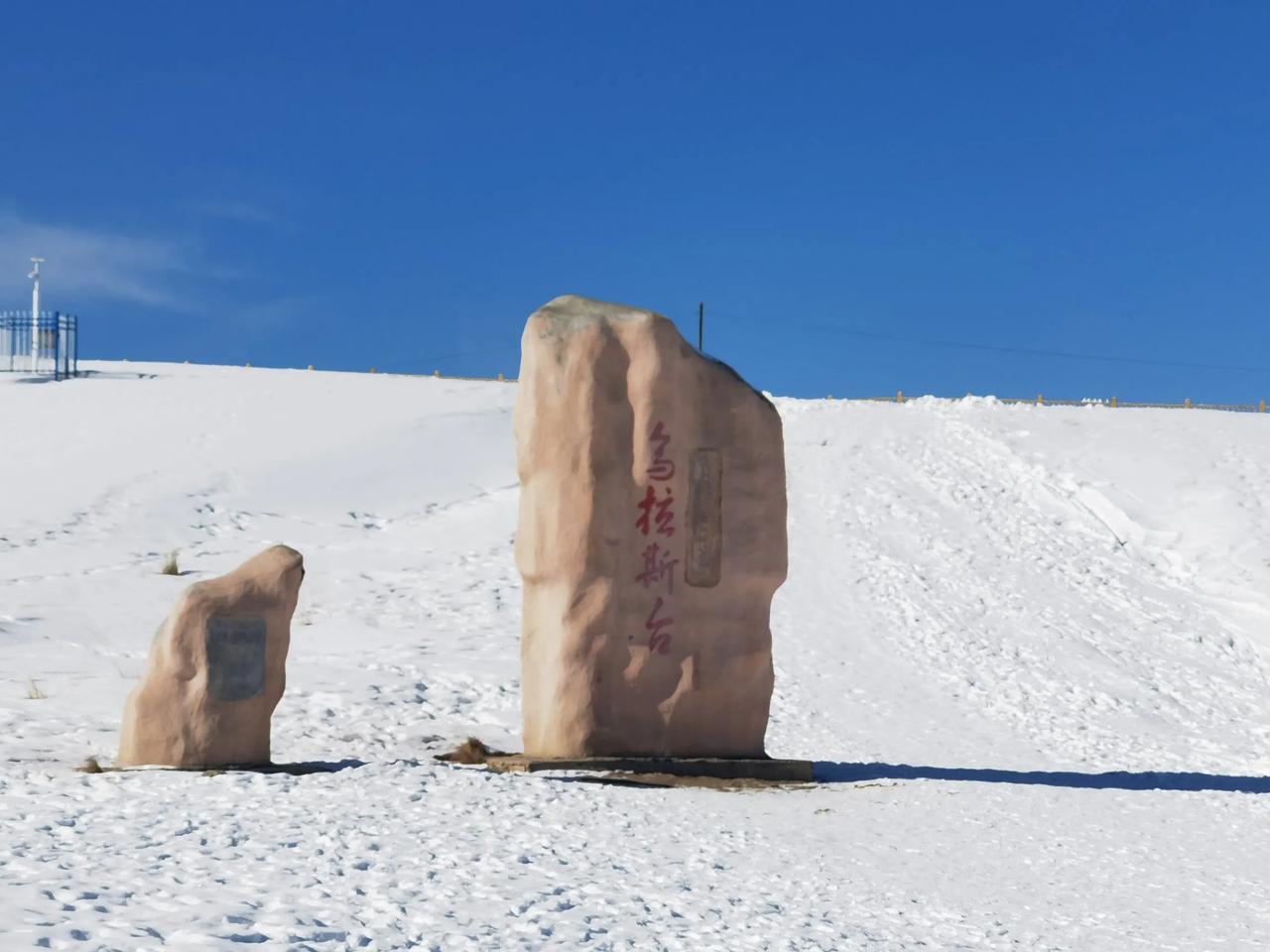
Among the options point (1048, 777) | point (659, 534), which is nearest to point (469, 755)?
point (659, 534)

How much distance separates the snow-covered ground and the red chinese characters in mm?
1365

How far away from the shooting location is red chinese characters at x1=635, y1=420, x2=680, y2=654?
10336 millimetres

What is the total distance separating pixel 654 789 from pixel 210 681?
9.59 feet

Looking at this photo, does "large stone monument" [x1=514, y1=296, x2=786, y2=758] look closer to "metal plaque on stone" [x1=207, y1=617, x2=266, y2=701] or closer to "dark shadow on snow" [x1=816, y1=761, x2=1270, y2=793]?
"dark shadow on snow" [x1=816, y1=761, x2=1270, y2=793]

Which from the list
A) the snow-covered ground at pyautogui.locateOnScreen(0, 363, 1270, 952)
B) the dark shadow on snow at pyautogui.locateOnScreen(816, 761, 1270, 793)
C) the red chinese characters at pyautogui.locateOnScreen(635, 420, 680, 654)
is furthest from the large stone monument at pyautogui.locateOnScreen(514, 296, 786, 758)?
the dark shadow on snow at pyautogui.locateOnScreen(816, 761, 1270, 793)

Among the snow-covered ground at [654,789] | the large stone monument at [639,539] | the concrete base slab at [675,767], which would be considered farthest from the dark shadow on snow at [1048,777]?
the large stone monument at [639,539]

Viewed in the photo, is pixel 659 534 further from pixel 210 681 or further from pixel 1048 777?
pixel 1048 777

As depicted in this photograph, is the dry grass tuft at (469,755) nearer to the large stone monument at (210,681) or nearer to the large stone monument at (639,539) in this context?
the large stone monument at (639,539)

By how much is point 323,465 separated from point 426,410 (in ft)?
15.6

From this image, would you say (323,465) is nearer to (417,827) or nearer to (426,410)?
(426,410)

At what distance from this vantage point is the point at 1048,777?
11984mm

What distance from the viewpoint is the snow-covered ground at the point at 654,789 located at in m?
6.10

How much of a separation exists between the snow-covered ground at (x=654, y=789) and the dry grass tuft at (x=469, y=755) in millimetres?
312

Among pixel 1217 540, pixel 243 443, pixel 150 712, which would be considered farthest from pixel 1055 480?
pixel 150 712
